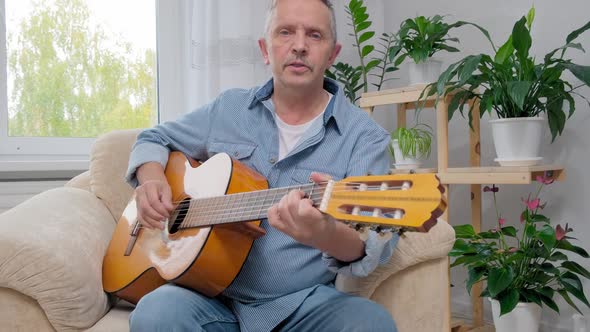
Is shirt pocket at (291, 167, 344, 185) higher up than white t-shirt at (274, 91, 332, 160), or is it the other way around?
white t-shirt at (274, 91, 332, 160)

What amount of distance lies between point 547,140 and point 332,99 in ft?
3.94

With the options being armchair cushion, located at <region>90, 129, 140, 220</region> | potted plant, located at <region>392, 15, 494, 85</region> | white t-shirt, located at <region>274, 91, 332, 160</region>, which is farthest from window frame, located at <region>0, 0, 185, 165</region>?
white t-shirt, located at <region>274, 91, 332, 160</region>

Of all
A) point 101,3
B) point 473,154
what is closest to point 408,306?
point 473,154

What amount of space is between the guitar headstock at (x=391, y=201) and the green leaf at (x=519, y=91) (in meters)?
1.03

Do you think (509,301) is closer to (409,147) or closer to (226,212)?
(409,147)

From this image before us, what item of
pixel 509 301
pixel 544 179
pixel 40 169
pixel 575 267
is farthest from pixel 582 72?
pixel 40 169

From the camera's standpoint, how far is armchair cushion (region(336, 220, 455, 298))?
1084 mm

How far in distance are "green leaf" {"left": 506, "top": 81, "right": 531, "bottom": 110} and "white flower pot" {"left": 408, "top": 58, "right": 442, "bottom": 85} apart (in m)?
0.46

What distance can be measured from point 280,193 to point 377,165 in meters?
0.28

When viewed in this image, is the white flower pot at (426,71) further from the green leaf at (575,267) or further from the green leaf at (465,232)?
the green leaf at (575,267)

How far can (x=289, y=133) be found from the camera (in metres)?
1.22

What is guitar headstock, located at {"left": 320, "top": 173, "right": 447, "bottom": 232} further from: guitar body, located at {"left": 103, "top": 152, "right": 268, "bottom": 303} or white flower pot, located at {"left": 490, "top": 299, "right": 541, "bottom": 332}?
white flower pot, located at {"left": 490, "top": 299, "right": 541, "bottom": 332}

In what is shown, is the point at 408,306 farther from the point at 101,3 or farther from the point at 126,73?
the point at 101,3

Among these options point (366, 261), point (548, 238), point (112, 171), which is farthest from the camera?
point (548, 238)
